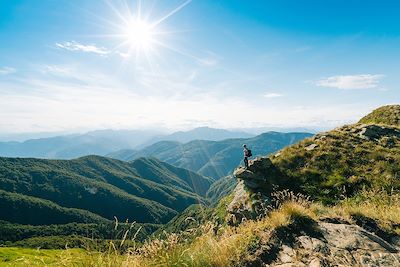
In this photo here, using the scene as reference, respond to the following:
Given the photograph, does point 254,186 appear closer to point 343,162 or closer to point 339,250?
point 343,162

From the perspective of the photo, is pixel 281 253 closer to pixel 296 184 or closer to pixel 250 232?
pixel 250 232

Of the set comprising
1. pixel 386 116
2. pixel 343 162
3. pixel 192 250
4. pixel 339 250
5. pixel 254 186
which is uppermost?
pixel 386 116

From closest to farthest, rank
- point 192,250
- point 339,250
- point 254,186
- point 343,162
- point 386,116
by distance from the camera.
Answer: point 339,250 → point 192,250 → point 254,186 → point 343,162 → point 386,116

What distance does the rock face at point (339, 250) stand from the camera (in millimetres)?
6914

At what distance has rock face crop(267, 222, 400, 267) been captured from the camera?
691 cm

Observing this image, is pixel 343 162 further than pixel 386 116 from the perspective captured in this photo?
No

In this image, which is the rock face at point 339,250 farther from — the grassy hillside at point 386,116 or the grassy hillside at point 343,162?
the grassy hillside at point 386,116

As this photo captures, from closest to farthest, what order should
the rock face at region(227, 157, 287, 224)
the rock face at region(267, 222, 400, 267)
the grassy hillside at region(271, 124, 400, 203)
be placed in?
the rock face at region(267, 222, 400, 267) < the rock face at region(227, 157, 287, 224) < the grassy hillside at region(271, 124, 400, 203)

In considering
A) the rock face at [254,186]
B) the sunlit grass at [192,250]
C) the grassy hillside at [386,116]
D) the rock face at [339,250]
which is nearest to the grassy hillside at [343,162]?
the rock face at [254,186]

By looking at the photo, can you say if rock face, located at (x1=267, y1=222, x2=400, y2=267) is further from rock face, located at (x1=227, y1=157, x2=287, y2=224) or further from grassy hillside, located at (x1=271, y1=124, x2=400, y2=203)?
grassy hillside, located at (x1=271, y1=124, x2=400, y2=203)

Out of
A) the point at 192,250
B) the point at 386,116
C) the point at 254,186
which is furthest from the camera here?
the point at 386,116

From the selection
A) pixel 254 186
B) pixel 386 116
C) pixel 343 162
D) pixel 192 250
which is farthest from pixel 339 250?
pixel 386 116

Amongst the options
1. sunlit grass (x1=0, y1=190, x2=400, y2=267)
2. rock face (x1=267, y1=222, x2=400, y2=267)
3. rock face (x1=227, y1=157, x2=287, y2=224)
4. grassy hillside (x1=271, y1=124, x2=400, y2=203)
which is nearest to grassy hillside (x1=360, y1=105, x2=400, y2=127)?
grassy hillside (x1=271, y1=124, x2=400, y2=203)

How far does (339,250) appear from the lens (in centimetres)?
752
